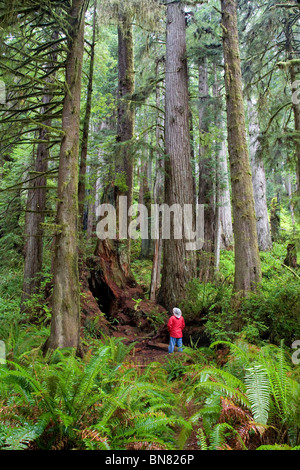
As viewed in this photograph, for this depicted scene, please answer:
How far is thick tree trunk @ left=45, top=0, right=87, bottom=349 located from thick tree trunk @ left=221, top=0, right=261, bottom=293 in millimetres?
3793

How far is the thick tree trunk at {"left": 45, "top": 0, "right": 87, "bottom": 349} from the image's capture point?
16.0 feet

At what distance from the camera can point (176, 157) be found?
375 inches

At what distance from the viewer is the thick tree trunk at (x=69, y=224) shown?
4.88 meters

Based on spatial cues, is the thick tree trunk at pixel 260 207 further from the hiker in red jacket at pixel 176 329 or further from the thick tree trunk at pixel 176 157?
the hiker in red jacket at pixel 176 329

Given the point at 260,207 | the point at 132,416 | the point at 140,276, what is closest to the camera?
the point at 132,416

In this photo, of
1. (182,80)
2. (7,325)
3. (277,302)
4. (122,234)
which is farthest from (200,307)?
(182,80)

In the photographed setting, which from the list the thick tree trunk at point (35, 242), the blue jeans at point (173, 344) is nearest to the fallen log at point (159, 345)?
the blue jeans at point (173, 344)

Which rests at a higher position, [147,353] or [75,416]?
[75,416]

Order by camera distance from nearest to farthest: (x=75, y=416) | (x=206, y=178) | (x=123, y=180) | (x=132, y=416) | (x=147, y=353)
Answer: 1. (x=75, y=416)
2. (x=132, y=416)
3. (x=147, y=353)
4. (x=123, y=180)
5. (x=206, y=178)

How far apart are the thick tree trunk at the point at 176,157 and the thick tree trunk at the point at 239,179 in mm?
2205

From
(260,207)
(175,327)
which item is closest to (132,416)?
(175,327)

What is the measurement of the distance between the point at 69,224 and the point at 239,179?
167 inches

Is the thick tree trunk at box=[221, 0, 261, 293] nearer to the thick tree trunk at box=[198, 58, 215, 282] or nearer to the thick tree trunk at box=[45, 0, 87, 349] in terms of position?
the thick tree trunk at box=[198, 58, 215, 282]

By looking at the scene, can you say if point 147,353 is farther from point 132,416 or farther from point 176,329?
point 132,416
